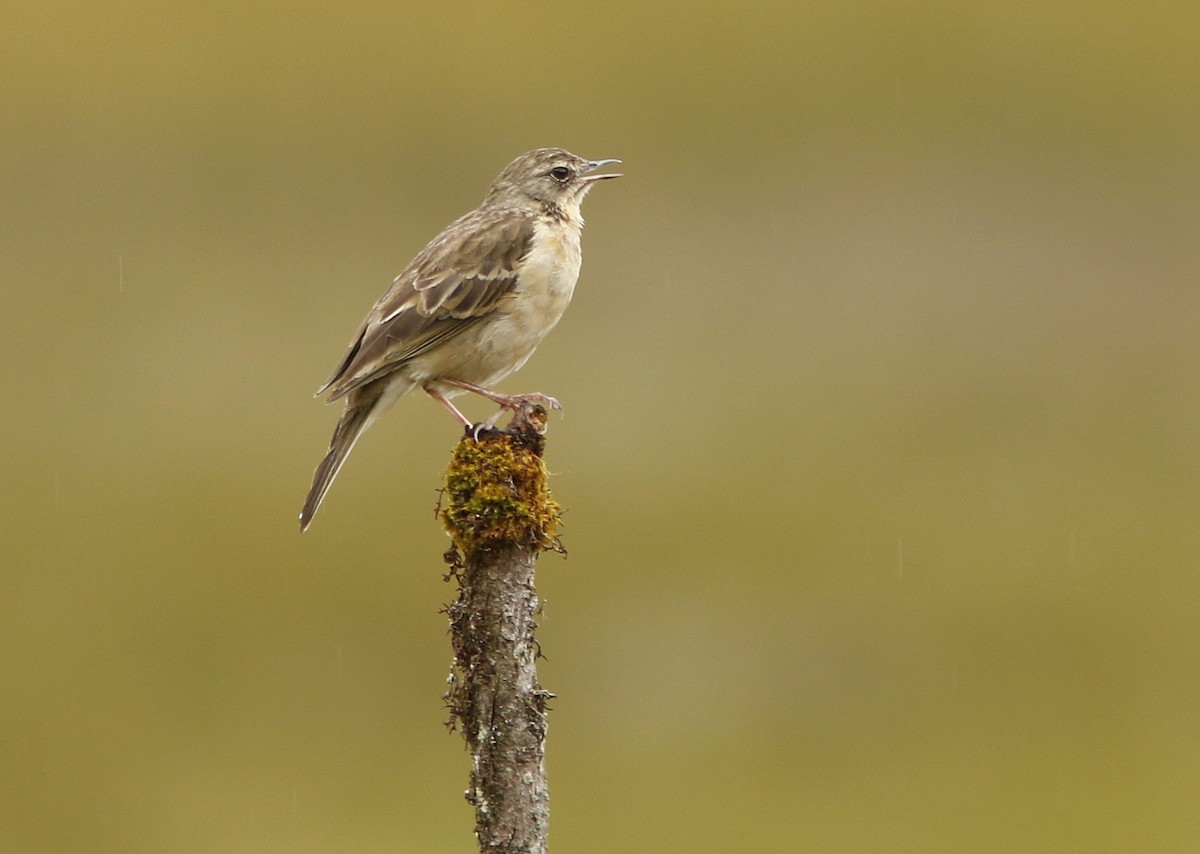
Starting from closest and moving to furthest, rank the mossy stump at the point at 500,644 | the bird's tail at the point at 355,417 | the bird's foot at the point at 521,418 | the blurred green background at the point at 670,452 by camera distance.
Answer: the mossy stump at the point at 500,644
the bird's foot at the point at 521,418
the bird's tail at the point at 355,417
the blurred green background at the point at 670,452

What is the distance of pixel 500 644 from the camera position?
23.6 feet

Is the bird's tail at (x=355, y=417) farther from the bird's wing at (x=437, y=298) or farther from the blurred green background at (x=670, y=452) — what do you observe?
the blurred green background at (x=670, y=452)

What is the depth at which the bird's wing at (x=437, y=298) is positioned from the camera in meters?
10.4

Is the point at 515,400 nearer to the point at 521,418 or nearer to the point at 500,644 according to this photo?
the point at 521,418

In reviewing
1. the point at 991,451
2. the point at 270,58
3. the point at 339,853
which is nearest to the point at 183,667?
the point at 339,853

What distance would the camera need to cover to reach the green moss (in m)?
7.41

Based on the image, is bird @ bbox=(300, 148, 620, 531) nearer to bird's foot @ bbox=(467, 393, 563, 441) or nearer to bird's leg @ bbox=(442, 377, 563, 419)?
bird's leg @ bbox=(442, 377, 563, 419)

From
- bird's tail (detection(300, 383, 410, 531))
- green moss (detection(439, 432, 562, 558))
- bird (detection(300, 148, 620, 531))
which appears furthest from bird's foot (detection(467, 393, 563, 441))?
bird's tail (detection(300, 383, 410, 531))

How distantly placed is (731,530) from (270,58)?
20.7m

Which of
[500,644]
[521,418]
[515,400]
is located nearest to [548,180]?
[515,400]

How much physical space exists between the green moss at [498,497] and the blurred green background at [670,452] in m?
15.9

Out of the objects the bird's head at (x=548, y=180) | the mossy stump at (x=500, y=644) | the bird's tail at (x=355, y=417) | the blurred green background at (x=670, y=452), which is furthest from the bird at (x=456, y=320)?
the blurred green background at (x=670, y=452)

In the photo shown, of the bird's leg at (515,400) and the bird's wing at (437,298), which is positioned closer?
the bird's leg at (515,400)

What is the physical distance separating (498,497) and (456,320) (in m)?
3.13
